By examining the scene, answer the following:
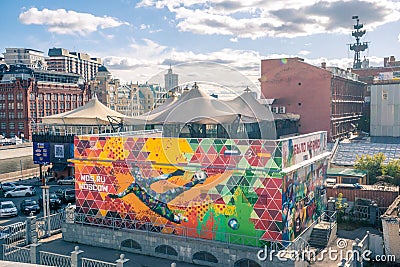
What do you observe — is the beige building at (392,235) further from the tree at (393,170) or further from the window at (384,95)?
the window at (384,95)

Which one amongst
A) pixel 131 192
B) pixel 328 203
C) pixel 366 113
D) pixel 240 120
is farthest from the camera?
pixel 366 113

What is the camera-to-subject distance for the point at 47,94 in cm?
6200

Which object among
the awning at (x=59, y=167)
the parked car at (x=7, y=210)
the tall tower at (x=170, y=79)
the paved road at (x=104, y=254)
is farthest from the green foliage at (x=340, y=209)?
the awning at (x=59, y=167)

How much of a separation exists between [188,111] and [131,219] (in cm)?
972

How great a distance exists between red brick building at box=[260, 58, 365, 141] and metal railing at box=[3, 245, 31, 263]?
28.6m

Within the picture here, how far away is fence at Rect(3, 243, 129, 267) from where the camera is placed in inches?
506

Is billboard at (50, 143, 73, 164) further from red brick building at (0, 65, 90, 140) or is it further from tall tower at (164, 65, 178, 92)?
red brick building at (0, 65, 90, 140)

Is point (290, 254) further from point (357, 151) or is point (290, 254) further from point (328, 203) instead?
point (357, 151)

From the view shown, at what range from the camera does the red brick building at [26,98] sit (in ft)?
193

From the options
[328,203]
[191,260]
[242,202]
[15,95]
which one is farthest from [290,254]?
[15,95]

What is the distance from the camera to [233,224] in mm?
15516

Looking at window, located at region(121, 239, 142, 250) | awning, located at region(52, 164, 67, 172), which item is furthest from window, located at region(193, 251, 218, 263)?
awning, located at region(52, 164, 67, 172)

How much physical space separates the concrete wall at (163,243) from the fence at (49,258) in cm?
224

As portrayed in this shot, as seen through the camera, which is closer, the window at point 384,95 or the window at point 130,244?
the window at point 130,244
